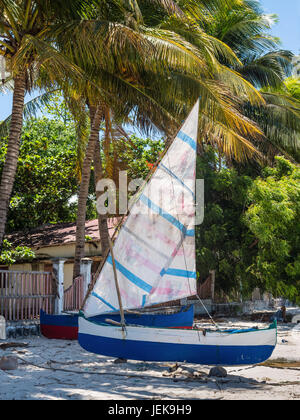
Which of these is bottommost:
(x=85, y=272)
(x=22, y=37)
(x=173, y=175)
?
(x=85, y=272)

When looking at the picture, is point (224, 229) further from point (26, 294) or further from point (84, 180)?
point (26, 294)

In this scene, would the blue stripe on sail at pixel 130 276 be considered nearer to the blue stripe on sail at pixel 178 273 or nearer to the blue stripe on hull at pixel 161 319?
the blue stripe on sail at pixel 178 273

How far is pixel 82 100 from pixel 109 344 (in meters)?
8.69

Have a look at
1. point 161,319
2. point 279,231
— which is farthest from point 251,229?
point 161,319

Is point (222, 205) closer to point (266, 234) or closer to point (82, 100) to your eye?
point (266, 234)

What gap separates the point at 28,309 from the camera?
43.3ft

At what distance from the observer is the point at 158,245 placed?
908 centimetres

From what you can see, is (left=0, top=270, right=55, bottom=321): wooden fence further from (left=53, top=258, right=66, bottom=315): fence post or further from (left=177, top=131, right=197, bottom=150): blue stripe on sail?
(left=177, top=131, right=197, bottom=150): blue stripe on sail

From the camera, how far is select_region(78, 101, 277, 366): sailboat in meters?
7.96

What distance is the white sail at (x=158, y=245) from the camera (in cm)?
886

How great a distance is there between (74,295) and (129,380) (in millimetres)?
7380

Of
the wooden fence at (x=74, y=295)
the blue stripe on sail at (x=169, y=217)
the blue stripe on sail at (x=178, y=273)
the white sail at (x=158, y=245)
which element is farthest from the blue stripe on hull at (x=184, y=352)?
the wooden fence at (x=74, y=295)

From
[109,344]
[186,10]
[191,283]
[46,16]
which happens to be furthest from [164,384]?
[186,10]

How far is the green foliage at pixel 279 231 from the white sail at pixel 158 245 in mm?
6832
